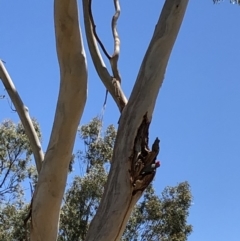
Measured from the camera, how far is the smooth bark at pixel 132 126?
95.0 inches

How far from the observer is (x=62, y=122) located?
2992 millimetres

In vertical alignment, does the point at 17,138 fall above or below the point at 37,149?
above

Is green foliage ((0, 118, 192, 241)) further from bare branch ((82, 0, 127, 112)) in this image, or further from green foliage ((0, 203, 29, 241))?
bare branch ((82, 0, 127, 112))

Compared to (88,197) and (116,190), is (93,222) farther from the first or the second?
(88,197)

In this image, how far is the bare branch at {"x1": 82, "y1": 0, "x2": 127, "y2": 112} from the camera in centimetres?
304

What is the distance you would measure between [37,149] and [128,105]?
100cm

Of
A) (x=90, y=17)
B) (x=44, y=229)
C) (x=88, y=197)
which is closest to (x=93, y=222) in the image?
(x=44, y=229)

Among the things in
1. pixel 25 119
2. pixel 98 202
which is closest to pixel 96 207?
pixel 98 202

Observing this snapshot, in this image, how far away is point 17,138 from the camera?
13.2 meters

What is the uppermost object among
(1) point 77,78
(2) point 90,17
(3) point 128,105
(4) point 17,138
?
(4) point 17,138

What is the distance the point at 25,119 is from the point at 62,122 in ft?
2.28

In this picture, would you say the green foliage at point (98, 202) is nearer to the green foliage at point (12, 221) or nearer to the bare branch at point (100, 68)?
the green foliage at point (12, 221)

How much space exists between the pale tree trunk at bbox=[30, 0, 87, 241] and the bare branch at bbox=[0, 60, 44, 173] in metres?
0.45

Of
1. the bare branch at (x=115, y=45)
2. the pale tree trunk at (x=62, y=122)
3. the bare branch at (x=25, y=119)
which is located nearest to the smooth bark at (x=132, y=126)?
the pale tree trunk at (x=62, y=122)
